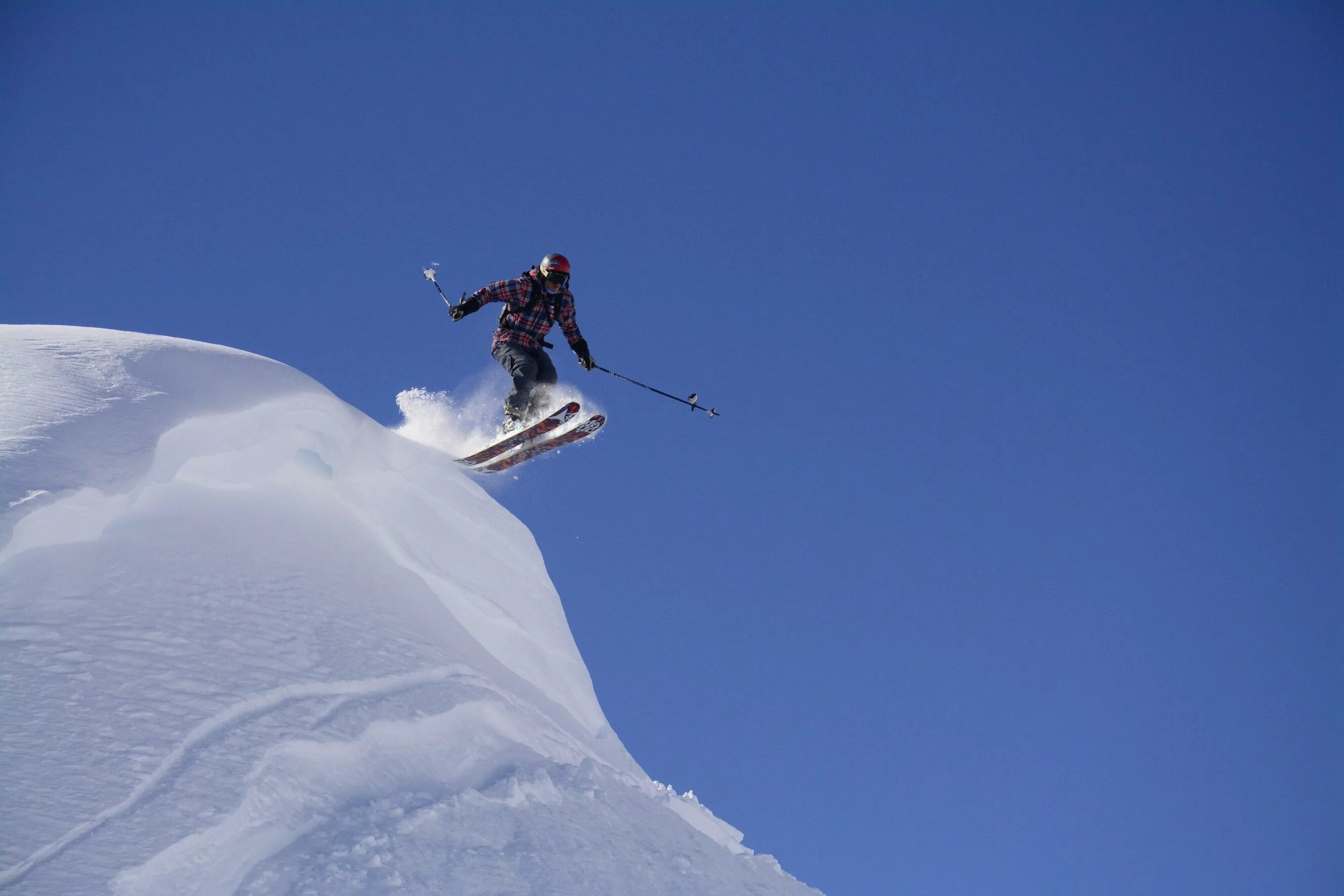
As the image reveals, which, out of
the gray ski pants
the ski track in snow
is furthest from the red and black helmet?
the ski track in snow

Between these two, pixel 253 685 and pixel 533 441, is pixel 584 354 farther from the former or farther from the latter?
pixel 253 685

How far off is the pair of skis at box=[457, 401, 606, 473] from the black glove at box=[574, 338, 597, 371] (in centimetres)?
123

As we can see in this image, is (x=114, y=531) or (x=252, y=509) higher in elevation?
(x=252, y=509)

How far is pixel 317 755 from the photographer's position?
3.37 m

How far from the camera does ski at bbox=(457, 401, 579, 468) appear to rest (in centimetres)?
1220

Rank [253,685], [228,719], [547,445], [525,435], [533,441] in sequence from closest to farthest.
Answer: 1. [228,719]
2. [253,685]
3. [525,435]
4. [533,441]
5. [547,445]

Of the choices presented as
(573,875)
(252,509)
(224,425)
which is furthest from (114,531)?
(573,875)

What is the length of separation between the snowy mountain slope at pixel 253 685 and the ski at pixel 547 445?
5.99 metres

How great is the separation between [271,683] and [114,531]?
1.33 metres

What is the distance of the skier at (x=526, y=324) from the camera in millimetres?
12438

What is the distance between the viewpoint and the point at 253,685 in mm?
3617

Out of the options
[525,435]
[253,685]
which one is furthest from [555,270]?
[253,685]

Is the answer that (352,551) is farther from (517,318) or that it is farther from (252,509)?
(517,318)

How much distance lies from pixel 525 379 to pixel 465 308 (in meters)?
1.27
